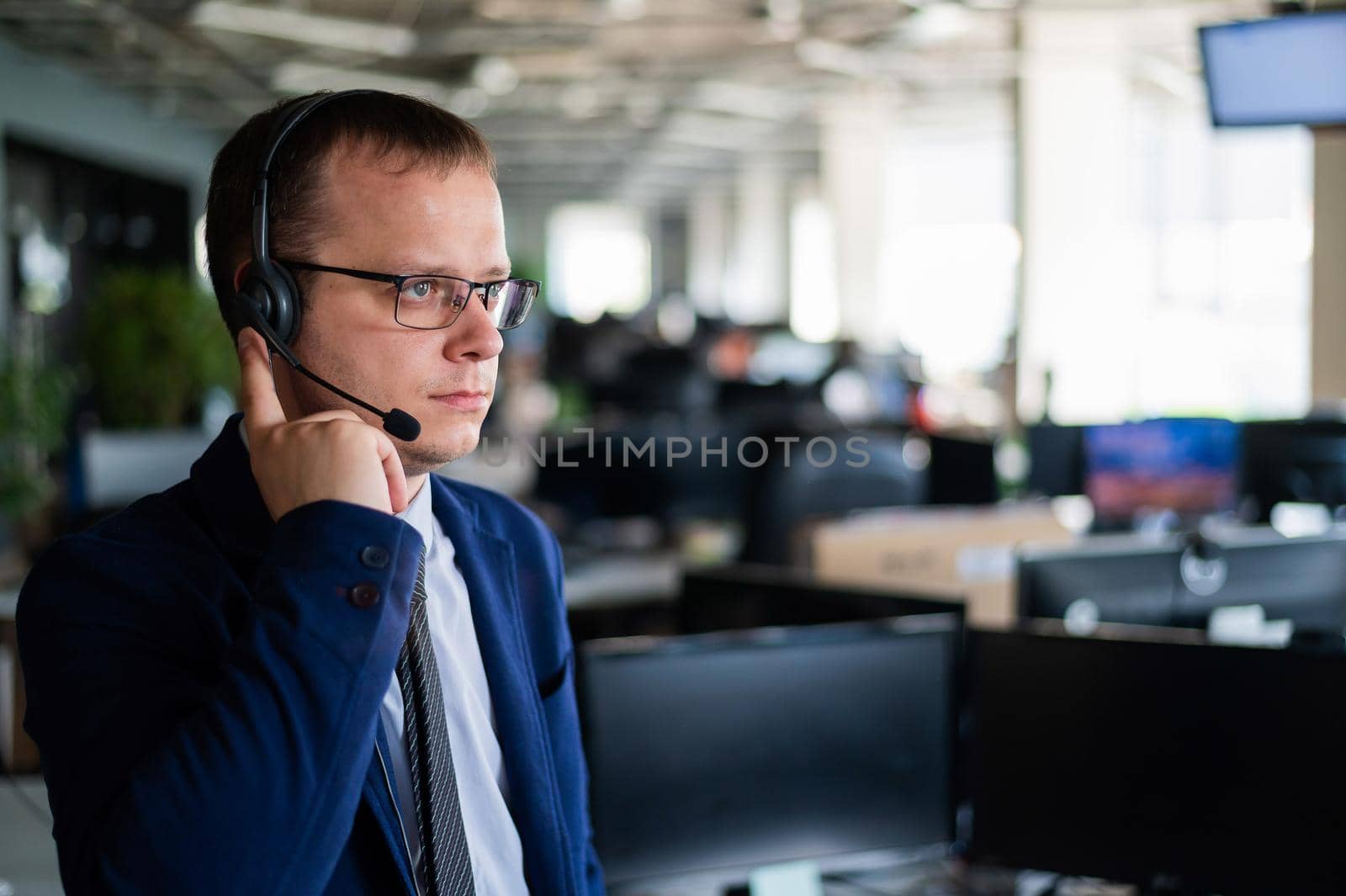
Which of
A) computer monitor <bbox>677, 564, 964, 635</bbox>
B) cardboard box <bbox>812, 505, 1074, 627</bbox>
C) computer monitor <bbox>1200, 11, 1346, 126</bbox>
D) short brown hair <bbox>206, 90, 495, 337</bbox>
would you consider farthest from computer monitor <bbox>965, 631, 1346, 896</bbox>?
computer monitor <bbox>1200, 11, 1346, 126</bbox>

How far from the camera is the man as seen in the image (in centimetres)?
84

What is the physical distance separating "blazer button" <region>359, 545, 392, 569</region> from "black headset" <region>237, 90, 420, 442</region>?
0.51 ft

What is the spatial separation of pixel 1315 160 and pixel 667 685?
2155 mm

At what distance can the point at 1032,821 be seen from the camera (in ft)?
5.74

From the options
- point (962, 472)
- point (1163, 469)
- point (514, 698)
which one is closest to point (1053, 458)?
point (962, 472)

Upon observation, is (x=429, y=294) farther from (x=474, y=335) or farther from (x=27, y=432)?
(x=27, y=432)

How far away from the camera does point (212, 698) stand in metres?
0.84

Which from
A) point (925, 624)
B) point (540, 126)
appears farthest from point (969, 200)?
point (925, 624)

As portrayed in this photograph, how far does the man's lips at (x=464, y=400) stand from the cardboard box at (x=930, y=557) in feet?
4.33

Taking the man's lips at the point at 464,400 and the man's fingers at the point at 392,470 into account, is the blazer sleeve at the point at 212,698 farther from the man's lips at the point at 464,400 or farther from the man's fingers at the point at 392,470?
the man's lips at the point at 464,400

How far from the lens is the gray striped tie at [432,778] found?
1025mm

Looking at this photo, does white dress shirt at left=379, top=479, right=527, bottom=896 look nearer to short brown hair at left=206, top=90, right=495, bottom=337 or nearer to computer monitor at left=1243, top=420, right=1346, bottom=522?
short brown hair at left=206, top=90, right=495, bottom=337

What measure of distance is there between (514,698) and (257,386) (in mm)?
391

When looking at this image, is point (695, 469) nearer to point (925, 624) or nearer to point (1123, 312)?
point (925, 624)
